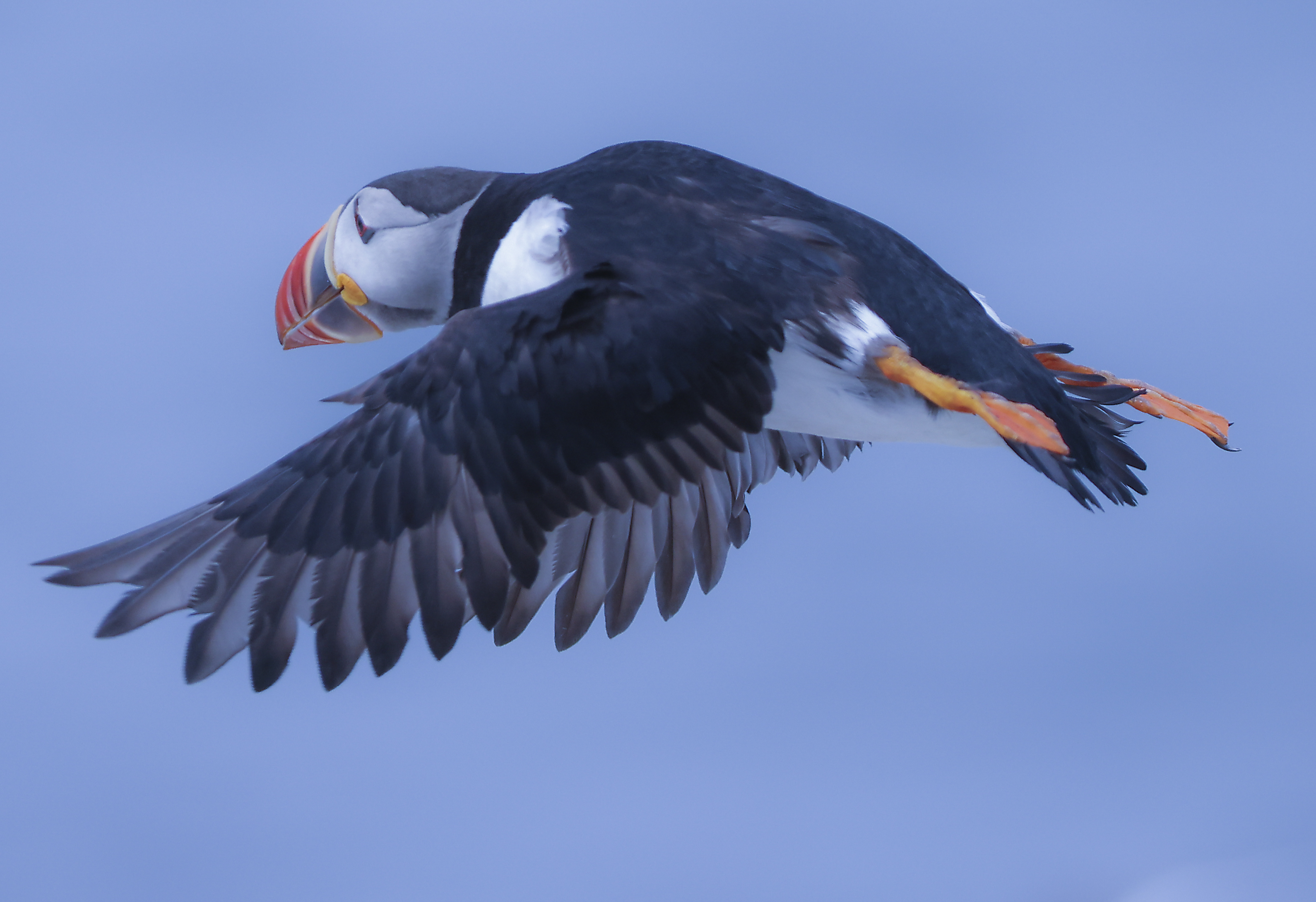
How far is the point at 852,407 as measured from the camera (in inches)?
63.9

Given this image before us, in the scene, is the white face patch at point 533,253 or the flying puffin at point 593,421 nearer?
the flying puffin at point 593,421

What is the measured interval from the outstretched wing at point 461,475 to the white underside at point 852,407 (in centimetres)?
10

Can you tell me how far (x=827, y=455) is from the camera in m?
2.08

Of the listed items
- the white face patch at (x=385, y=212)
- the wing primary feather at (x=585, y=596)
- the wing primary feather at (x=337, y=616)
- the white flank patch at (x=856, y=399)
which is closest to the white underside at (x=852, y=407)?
the white flank patch at (x=856, y=399)

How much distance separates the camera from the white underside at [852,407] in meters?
1.56

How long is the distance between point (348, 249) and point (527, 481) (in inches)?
29.7

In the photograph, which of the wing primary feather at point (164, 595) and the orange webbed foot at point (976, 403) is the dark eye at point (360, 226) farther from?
the orange webbed foot at point (976, 403)

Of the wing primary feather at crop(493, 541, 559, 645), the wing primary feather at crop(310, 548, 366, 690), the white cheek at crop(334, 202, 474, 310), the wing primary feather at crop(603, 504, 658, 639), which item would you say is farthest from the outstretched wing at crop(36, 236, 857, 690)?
the white cheek at crop(334, 202, 474, 310)

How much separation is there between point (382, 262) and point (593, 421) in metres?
0.70

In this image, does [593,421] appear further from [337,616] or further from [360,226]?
[360,226]

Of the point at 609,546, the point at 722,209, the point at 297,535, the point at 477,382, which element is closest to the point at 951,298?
the point at 722,209

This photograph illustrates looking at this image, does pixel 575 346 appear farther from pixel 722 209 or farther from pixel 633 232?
pixel 722 209

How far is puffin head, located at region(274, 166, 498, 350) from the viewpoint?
191cm

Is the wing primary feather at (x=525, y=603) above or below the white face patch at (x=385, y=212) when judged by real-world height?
below
